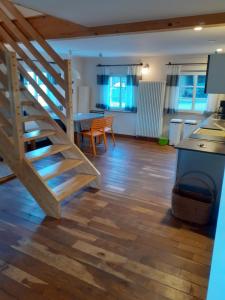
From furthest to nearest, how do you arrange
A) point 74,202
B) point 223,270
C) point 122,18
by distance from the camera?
point 74,202 → point 122,18 → point 223,270

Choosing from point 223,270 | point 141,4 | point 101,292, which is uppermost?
point 141,4

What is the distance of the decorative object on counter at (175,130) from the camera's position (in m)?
5.87

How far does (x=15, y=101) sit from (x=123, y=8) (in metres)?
1.44

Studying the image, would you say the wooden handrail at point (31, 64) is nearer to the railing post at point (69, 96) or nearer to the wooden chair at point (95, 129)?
the railing post at point (69, 96)

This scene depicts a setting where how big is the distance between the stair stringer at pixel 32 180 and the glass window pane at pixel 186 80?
16.0 ft

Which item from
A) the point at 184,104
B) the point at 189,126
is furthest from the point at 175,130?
the point at 184,104

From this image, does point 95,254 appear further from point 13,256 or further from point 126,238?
point 13,256

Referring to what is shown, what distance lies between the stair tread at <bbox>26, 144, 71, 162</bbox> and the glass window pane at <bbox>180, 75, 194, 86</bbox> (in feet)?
13.4

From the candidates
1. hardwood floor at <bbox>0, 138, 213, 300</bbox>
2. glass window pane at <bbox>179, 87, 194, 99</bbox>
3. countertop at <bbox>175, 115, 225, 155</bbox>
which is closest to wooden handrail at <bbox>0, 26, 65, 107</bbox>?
hardwood floor at <bbox>0, 138, 213, 300</bbox>

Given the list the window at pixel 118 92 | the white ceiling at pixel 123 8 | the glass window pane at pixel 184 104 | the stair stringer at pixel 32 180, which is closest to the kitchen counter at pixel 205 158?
the white ceiling at pixel 123 8

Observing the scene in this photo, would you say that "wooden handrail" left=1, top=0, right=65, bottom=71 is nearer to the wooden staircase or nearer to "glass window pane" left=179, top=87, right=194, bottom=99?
the wooden staircase

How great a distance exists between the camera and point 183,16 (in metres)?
2.61

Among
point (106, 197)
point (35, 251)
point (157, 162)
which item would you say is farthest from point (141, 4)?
point (157, 162)

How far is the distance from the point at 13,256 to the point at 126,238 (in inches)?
41.7
